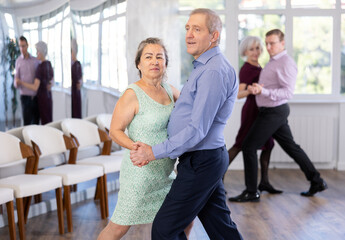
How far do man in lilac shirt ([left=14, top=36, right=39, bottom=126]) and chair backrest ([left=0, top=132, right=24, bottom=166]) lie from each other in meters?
0.63

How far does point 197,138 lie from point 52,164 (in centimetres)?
316

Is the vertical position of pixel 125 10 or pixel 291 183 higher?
pixel 125 10

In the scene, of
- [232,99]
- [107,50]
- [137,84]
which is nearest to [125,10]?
[107,50]

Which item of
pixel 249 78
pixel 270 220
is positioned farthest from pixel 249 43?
pixel 270 220

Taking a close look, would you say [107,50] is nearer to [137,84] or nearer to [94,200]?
[94,200]

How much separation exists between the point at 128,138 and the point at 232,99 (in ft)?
1.91

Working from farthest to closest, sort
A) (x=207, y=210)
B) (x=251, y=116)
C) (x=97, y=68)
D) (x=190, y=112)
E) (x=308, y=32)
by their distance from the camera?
(x=308, y=32) < (x=97, y=68) < (x=251, y=116) < (x=207, y=210) < (x=190, y=112)

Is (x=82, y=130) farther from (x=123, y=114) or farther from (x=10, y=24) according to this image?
(x=123, y=114)

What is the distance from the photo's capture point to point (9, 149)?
445 cm

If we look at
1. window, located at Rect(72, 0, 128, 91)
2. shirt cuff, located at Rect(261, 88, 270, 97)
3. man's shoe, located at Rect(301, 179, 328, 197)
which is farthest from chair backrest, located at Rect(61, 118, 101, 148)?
man's shoe, located at Rect(301, 179, 328, 197)

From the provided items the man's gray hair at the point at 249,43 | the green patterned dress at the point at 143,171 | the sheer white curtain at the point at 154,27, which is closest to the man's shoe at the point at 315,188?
the man's gray hair at the point at 249,43

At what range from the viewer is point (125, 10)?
6.35 m

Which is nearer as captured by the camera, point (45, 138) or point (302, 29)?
point (45, 138)

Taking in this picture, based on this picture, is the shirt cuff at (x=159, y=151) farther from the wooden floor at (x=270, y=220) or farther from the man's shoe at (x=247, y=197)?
the man's shoe at (x=247, y=197)
